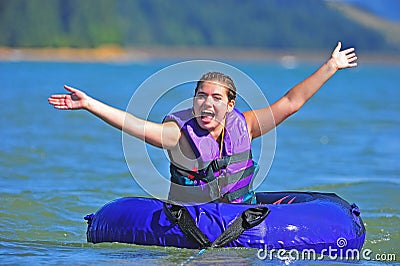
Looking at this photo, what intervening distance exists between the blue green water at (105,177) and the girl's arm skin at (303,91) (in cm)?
97

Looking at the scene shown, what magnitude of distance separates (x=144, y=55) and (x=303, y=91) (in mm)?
114663

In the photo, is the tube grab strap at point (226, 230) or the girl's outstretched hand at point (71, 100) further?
the tube grab strap at point (226, 230)

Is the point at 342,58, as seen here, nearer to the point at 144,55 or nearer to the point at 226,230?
the point at 226,230

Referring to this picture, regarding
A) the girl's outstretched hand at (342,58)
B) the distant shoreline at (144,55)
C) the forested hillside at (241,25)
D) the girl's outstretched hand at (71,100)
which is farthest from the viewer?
the forested hillside at (241,25)

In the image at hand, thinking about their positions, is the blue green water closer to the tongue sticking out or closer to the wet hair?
the tongue sticking out

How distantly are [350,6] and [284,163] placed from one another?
180m

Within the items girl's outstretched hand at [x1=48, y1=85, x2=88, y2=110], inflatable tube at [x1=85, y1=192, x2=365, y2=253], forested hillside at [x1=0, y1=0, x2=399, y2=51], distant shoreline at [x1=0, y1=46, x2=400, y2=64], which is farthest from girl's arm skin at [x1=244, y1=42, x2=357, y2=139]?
forested hillside at [x1=0, y1=0, x2=399, y2=51]

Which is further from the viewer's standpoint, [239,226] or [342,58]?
[342,58]

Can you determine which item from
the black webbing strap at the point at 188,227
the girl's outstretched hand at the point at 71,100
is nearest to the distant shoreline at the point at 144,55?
the black webbing strap at the point at 188,227

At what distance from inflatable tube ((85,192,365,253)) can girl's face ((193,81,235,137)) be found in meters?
0.57

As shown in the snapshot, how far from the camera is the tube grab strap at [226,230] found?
19.8 ft

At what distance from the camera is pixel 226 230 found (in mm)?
6039

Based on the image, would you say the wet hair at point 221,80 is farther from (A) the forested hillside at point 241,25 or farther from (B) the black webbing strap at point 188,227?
(A) the forested hillside at point 241,25
